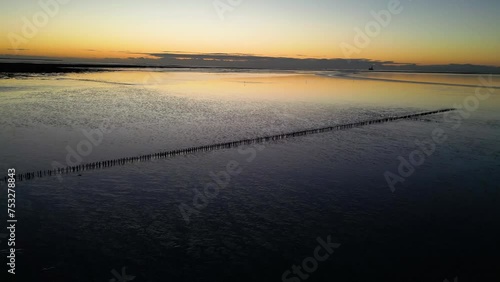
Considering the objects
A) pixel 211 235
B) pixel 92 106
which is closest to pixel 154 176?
pixel 211 235

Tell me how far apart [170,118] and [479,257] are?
35.6 meters

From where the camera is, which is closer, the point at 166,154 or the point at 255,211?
the point at 255,211

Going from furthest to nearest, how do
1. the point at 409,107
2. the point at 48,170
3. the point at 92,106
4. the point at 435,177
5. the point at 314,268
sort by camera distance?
the point at 409,107 → the point at 92,106 → the point at 435,177 → the point at 48,170 → the point at 314,268

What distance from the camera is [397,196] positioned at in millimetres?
20344

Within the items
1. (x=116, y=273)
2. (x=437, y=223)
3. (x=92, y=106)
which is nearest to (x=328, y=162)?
(x=437, y=223)

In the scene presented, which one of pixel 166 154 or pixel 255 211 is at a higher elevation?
pixel 166 154

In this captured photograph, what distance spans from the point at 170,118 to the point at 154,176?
74.5ft

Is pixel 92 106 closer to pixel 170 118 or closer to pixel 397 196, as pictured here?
pixel 170 118

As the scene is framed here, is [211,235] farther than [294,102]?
No

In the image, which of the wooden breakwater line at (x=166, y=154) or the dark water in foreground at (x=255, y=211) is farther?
the wooden breakwater line at (x=166, y=154)

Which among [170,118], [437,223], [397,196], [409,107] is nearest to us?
[437,223]

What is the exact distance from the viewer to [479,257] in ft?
46.0

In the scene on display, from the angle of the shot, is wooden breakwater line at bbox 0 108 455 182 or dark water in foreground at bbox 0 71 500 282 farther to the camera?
wooden breakwater line at bbox 0 108 455 182

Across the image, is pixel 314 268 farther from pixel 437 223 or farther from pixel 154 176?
pixel 154 176
